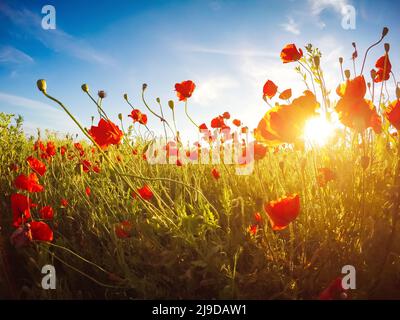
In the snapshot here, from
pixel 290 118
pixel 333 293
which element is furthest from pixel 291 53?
pixel 333 293

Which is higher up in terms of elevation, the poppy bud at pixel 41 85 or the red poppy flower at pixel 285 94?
the red poppy flower at pixel 285 94

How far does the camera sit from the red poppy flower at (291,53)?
1.67 m

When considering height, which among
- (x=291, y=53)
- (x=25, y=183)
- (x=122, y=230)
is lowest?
(x=122, y=230)

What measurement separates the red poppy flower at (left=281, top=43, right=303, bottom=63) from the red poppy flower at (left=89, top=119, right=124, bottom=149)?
1.15 m

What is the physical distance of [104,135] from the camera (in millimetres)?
1625

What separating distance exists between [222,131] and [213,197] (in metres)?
0.90

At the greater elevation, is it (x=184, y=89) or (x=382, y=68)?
(x=184, y=89)

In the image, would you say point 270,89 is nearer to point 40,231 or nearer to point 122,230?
point 122,230

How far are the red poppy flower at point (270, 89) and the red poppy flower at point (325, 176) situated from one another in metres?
0.67

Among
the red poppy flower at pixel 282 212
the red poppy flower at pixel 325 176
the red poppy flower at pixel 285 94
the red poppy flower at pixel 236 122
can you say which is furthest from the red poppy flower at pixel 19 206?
the red poppy flower at pixel 236 122

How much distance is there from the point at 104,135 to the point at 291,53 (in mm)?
1265

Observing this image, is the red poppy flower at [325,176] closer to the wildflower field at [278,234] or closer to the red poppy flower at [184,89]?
the wildflower field at [278,234]
